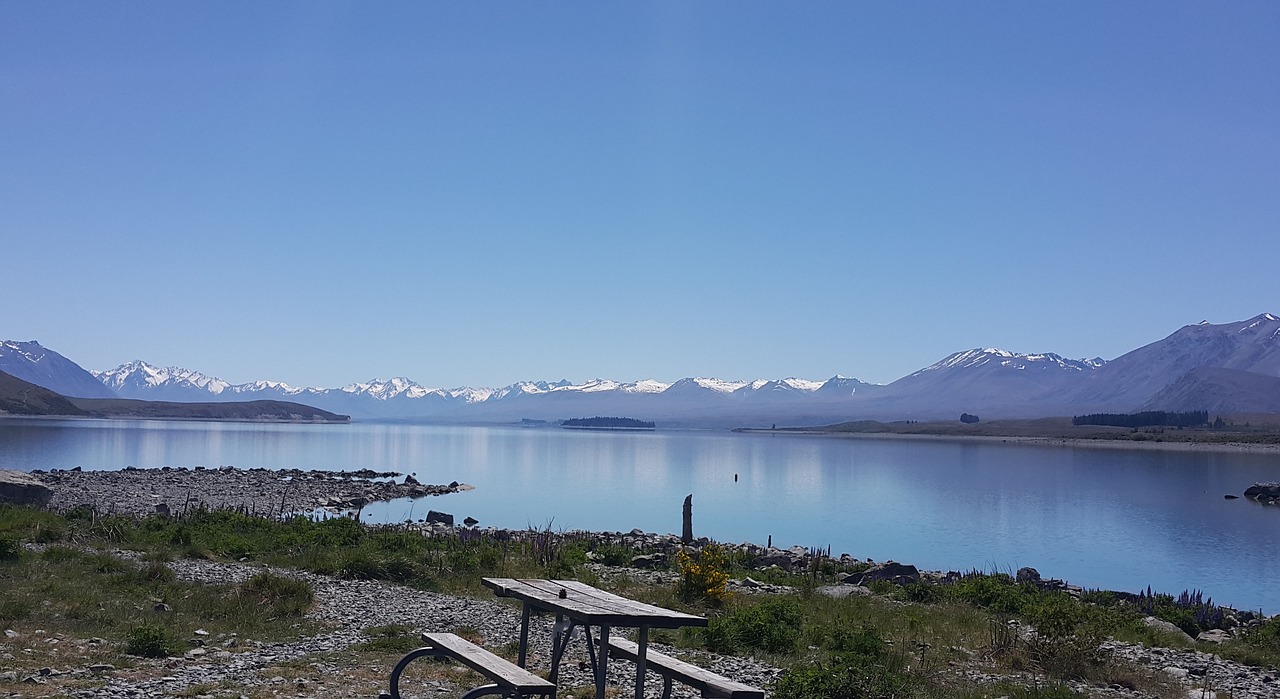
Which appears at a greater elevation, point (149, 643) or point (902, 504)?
point (149, 643)

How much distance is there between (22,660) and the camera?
386 inches

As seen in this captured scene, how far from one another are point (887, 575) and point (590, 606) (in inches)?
744

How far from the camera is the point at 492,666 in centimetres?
855

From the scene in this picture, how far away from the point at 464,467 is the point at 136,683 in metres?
80.3

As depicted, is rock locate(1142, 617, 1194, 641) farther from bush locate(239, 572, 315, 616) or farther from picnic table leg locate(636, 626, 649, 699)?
bush locate(239, 572, 315, 616)

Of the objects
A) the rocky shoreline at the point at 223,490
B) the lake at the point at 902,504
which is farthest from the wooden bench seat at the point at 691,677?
the lake at the point at 902,504

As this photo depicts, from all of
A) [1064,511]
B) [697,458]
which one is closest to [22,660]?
[1064,511]

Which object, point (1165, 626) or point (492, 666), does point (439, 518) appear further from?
point (492, 666)

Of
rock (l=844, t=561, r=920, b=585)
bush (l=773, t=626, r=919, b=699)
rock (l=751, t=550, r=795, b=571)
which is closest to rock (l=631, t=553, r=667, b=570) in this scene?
rock (l=751, t=550, r=795, b=571)

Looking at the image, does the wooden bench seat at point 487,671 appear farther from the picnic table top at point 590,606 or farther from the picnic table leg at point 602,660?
the picnic table top at point 590,606

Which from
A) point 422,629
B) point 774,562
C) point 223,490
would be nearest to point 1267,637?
point 774,562

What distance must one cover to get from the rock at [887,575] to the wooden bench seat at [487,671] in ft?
48.1

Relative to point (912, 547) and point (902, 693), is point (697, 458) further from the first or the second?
point (902, 693)

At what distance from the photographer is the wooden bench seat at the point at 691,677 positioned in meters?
8.05
